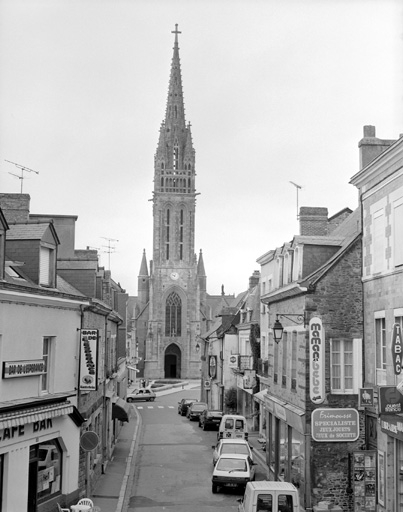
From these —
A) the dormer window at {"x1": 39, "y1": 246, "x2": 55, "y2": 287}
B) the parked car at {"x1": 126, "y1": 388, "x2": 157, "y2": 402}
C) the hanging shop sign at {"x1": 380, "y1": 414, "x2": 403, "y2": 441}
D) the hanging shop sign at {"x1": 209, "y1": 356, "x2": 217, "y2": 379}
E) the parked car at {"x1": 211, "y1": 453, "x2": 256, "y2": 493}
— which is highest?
the dormer window at {"x1": 39, "y1": 246, "x2": 55, "y2": 287}

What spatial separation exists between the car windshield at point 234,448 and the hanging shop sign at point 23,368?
931cm

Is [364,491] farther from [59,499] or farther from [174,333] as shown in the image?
[174,333]

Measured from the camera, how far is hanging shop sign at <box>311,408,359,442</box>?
1853 centimetres

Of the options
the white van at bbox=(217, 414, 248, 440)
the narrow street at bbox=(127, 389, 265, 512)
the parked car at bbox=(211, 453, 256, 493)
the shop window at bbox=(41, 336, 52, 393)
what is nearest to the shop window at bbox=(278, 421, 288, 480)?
the parked car at bbox=(211, 453, 256, 493)

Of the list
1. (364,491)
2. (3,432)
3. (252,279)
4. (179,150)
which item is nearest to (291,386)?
(364,491)

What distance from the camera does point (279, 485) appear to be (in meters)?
15.4

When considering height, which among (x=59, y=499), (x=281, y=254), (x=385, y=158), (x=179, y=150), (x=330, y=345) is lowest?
(x=59, y=499)

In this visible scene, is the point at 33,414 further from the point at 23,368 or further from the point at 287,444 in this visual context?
the point at 287,444

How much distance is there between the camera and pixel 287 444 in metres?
21.8

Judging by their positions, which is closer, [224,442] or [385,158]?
[385,158]

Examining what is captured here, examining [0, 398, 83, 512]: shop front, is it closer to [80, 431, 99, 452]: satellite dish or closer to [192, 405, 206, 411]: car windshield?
[80, 431, 99, 452]: satellite dish

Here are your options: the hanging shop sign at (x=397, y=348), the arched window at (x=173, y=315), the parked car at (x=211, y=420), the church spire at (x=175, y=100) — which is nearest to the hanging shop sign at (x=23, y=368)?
the hanging shop sign at (x=397, y=348)

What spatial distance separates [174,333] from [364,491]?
82784 mm

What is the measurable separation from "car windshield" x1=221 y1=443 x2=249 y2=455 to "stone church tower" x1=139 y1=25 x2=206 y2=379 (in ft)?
240
